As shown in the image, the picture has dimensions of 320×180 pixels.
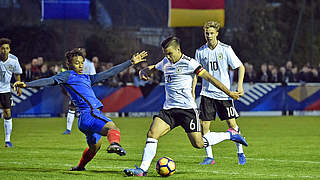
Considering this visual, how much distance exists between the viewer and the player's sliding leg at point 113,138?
10.1 metres

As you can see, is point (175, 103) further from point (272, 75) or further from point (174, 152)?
point (272, 75)

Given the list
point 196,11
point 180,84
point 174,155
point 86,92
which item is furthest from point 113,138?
point 196,11

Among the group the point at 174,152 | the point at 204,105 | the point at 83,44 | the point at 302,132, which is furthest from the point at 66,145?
the point at 83,44

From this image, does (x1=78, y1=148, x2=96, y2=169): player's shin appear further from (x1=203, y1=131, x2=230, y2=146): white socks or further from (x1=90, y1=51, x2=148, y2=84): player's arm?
(x1=203, y1=131, x2=230, y2=146): white socks

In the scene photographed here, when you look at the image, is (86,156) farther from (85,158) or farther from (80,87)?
(80,87)

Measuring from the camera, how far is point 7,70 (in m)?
17.1

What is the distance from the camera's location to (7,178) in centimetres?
1109

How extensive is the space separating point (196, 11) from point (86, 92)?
59.1 ft

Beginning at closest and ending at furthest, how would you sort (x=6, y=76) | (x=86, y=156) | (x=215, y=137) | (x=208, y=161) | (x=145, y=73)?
(x=145, y=73) → (x=86, y=156) → (x=215, y=137) → (x=208, y=161) → (x=6, y=76)

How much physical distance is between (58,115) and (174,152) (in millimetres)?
13162

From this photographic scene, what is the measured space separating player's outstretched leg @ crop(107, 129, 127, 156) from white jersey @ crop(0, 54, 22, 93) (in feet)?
22.1

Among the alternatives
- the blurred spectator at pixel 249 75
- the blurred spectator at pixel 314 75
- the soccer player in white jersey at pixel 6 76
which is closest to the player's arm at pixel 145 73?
the soccer player in white jersey at pixel 6 76

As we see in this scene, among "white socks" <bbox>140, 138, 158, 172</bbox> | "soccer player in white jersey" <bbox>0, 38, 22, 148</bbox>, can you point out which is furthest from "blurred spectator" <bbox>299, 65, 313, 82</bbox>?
"white socks" <bbox>140, 138, 158, 172</bbox>

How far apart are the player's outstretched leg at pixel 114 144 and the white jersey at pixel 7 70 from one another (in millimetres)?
6749
